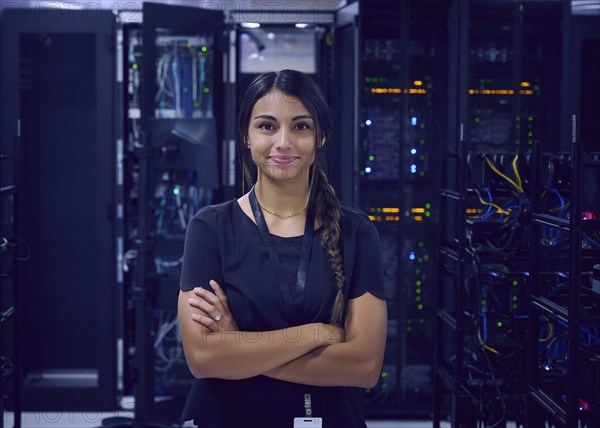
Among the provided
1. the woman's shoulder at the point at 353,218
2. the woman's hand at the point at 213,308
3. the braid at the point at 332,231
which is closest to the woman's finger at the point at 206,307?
the woman's hand at the point at 213,308

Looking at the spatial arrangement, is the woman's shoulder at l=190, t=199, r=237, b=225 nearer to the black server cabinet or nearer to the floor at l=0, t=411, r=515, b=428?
the floor at l=0, t=411, r=515, b=428

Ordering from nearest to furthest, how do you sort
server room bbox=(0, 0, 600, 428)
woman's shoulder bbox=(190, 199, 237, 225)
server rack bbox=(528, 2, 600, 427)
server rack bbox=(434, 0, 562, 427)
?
1. woman's shoulder bbox=(190, 199, 237, 225)
2. server rack bbox=(528, 2, 600, 427)
3. server rack bbox=(434, 0, 562, 427)
4. server room bbox=(0, 0, 600, 428)

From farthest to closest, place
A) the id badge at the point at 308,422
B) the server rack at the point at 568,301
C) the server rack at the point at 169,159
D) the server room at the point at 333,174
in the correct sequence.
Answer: the server rack at the point at 169,159 < the server room at the point at 333,174 < the server rack at the point at 568,301 < the id badge at the point at 308,422

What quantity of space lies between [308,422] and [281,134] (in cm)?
67

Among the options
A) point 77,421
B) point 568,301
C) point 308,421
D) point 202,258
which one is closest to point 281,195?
point 202,258

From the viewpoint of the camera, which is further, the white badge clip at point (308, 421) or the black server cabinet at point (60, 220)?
the black server cabinet at point (60, 220)

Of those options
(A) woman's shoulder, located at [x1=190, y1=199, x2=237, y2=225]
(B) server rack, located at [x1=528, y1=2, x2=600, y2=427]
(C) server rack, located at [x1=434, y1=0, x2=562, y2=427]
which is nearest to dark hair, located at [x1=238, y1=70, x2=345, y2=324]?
(A) woman's shoulder, located at [x1=190, y1=199, x2=237, y2=225]

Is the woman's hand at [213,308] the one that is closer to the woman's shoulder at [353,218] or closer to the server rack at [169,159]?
the woman's shoulder at [353,218]

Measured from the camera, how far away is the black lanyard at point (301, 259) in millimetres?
1719

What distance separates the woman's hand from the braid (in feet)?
0.83

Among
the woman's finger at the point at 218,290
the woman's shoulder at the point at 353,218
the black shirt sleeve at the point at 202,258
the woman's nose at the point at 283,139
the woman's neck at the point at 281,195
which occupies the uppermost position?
the woman's nose at the point at 283,139

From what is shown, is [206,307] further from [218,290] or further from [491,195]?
[491,195]

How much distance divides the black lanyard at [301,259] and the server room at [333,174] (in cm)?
121

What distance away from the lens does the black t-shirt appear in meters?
1.72
